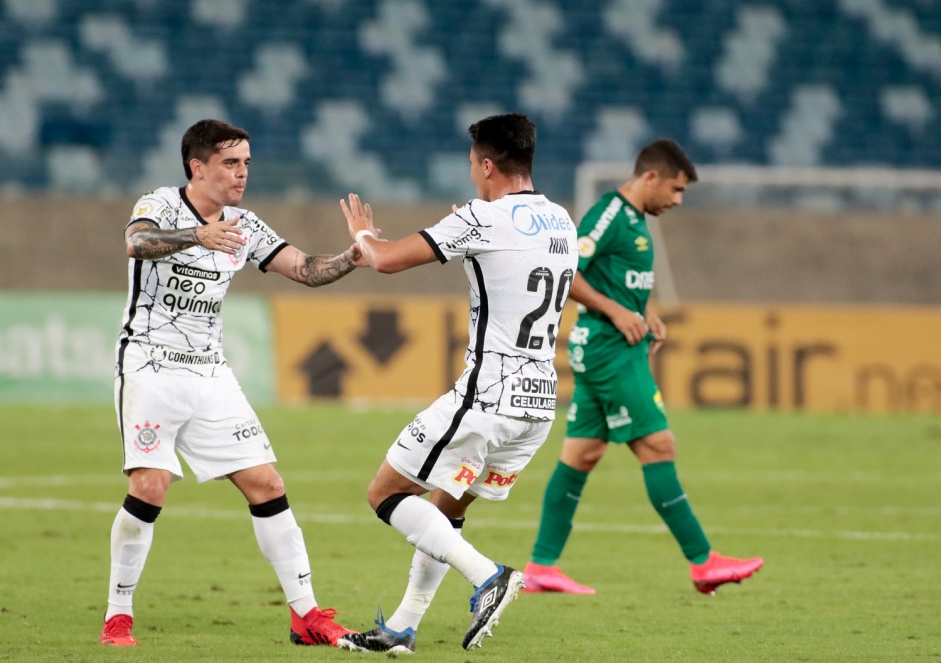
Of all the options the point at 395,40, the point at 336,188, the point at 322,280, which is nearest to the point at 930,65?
the point at 395,40

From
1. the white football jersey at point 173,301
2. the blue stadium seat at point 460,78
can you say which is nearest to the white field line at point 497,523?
the white football jersey at point 173,301

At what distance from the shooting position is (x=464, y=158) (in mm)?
22438

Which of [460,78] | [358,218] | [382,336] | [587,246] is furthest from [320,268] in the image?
[460,78]

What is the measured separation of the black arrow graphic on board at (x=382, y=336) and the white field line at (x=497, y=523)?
716 cm

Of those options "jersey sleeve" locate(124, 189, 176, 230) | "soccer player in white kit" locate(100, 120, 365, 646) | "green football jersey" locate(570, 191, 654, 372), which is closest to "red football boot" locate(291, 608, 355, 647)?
"soccer player in white kit" locate(100, 120, 365, 646)

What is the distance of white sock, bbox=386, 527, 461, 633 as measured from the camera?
18.4 ft

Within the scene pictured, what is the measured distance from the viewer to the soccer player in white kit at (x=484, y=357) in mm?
5371

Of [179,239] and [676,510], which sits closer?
[179,239]

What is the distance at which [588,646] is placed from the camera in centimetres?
570

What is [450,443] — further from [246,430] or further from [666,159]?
[666,159]

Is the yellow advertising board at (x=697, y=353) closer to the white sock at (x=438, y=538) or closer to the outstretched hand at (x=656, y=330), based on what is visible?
the outstretched hand at (x=656, y=330)

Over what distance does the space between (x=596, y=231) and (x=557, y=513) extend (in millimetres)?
1485

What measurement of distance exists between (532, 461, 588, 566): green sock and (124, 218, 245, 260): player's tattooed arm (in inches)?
99.5

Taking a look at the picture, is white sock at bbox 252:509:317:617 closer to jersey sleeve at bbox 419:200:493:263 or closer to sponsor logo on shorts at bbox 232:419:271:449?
sponsor logo on shorts at bbox 232:419:271:449
